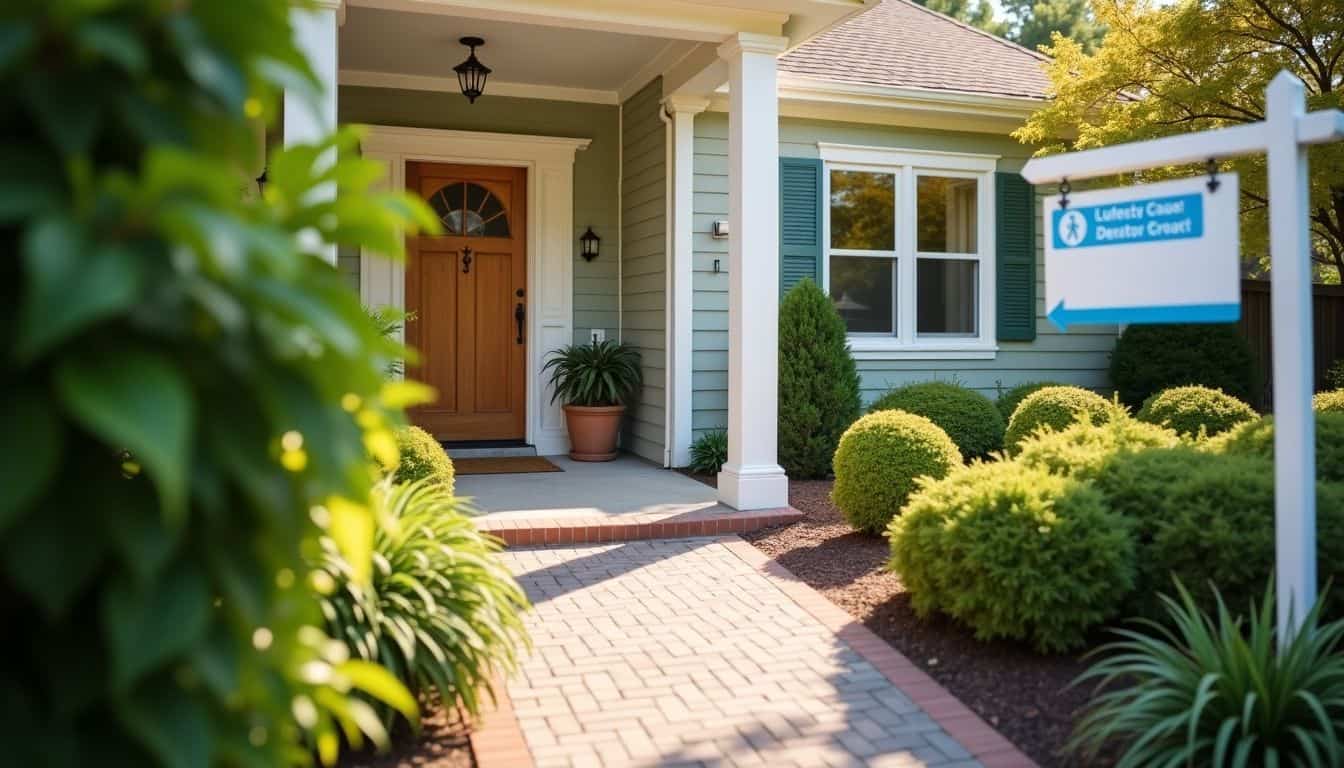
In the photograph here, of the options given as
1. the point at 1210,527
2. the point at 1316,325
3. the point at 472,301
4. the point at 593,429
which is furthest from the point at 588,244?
the point at 1316,325

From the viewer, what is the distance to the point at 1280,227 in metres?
3.46

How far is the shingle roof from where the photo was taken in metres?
9.37

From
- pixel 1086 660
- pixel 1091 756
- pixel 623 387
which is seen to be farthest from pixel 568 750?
pixel 623 387

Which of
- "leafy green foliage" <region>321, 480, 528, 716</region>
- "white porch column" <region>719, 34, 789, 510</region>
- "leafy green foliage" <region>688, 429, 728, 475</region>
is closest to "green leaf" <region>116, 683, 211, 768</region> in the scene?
"leafy green foliage" <region>321, 480, 528, 716</region>

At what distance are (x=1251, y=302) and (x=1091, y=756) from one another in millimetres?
9292

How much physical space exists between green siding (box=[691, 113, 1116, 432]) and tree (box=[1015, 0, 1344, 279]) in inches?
53.6

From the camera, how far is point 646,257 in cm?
902

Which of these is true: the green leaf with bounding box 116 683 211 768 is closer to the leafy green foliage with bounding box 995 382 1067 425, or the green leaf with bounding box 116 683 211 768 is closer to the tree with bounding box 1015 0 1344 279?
the tree with bounding box 1015 0 1344 279

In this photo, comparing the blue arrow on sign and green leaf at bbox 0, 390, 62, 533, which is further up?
the blue arrow on sign

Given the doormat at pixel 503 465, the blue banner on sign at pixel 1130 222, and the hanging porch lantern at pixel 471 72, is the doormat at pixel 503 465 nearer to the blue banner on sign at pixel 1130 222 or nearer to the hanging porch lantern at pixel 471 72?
the hanging porch lantern at pixel 471 72

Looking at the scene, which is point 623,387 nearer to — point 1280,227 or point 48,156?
point 1280,227

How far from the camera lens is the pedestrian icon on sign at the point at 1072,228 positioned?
3.90 metres

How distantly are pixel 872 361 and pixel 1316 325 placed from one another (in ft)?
17.8

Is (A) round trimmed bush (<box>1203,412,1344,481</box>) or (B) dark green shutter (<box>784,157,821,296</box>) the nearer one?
(A) round trimmed bush (<box>1203,412,1344,481</box>)
